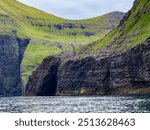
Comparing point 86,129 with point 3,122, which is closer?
point 86,129

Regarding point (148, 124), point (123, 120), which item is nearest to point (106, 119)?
point (123, 120)

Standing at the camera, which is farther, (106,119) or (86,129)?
(106,119)

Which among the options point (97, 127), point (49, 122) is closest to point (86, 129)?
point (97, 127)

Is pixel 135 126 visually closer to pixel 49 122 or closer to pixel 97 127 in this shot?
pixel 97 127

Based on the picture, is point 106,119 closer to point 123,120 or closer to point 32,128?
point 123,120

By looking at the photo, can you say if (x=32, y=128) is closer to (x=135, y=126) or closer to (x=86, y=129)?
(x=86, y=129)

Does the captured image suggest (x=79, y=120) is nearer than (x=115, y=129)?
No

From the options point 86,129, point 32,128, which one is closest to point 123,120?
point 86,129
